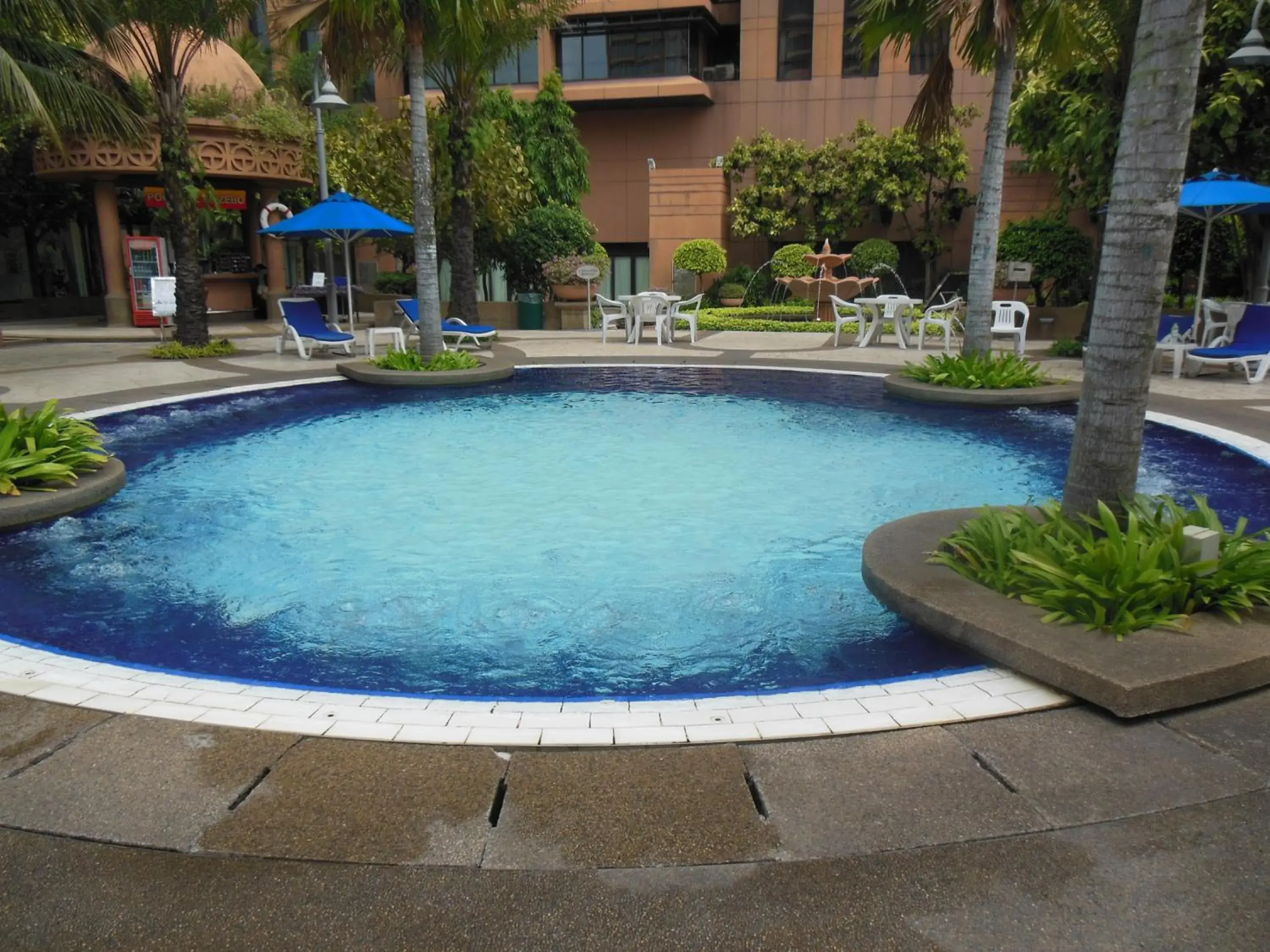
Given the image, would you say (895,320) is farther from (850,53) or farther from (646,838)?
(850,53)

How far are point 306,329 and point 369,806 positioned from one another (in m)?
15.6

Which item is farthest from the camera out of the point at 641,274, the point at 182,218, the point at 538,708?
the point at 641,274

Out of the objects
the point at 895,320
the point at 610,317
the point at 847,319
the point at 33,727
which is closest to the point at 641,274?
the point at 610,317

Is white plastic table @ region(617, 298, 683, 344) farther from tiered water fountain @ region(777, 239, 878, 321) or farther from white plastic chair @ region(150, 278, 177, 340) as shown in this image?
white plastic chair @ region(150, 278, 177, 340)

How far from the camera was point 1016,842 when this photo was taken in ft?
9.81

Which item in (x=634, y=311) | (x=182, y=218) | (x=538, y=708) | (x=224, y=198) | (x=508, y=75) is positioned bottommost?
(x=538, y=708)

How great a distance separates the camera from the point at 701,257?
28453 mm

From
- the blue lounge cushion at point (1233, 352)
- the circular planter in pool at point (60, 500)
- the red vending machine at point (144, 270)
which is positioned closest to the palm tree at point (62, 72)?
the circular planter in pool at point (60, 500)

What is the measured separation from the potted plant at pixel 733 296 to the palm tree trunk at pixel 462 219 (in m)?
10.1

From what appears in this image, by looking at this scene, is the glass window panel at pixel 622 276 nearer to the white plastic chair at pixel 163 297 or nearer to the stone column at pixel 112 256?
the stone column at pixel 112 256

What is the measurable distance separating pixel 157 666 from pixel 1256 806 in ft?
15.9

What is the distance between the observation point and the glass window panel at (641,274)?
35.8 m

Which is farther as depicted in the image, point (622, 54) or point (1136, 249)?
point (622, 54)

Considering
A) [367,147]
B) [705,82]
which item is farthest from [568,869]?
[705,82]
